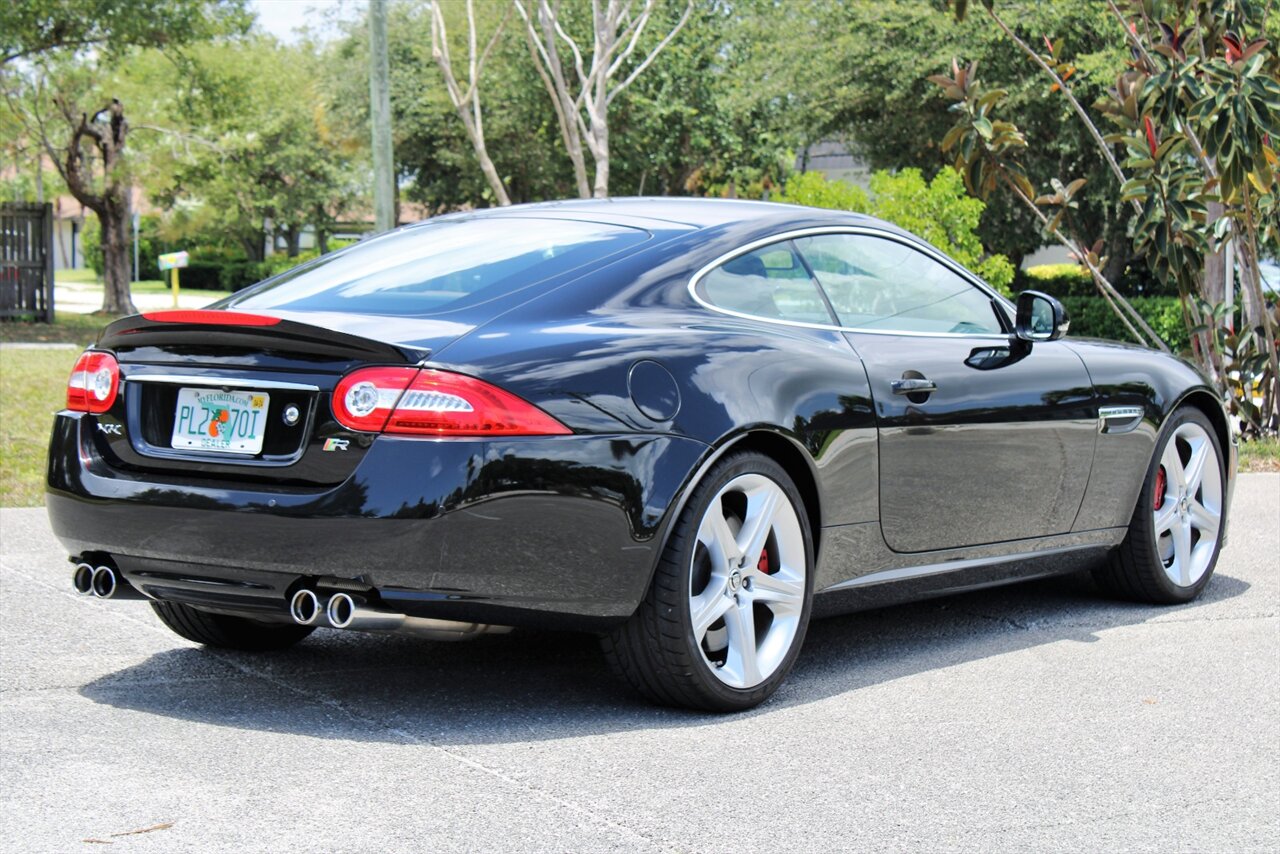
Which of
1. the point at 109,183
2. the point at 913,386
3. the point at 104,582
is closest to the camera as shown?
the point at 104,582

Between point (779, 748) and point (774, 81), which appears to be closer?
point (779, 748)

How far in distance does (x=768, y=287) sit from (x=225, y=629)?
2021 mm

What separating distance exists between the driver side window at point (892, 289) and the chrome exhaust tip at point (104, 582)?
2.27m

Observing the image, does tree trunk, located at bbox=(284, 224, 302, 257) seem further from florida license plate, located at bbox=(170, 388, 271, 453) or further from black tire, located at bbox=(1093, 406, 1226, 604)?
florida license plate, located at bbox=(170, 388, 271, 453)

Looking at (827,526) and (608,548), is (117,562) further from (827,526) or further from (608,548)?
(827,526)

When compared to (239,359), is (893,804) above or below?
below

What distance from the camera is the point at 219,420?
177 inches

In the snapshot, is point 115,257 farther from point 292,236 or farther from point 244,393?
point 292,236

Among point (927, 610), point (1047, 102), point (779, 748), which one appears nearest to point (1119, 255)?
point (1047, 102)

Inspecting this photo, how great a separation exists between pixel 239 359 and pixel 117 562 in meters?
0.69

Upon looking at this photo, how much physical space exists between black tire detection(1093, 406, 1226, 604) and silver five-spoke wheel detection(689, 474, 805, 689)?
2.07 meters

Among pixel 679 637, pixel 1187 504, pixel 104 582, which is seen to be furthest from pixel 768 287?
pixel 1187 504

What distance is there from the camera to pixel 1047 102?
25.2 meters

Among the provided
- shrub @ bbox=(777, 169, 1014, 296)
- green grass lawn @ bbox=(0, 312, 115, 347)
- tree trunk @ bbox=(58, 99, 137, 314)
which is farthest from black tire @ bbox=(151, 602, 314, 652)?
tree trunk @ bbox=(58, 99, 137, 314)
